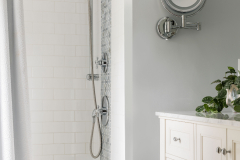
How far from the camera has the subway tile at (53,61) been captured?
106 inches

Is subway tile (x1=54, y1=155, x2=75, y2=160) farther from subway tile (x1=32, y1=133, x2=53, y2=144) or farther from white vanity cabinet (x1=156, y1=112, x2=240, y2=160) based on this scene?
white vanity cabinet (x1=156, y1=112, x2=240, y2=160)

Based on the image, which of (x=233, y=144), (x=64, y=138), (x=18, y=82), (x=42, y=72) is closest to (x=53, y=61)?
(x=42, y=72)

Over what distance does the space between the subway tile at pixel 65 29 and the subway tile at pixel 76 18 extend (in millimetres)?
50

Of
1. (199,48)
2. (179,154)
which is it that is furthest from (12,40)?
(199,48)

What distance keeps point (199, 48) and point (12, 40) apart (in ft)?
4.47

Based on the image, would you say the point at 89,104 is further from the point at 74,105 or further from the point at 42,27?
the point at 42,27

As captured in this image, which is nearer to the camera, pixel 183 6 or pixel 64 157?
pixel 183 6

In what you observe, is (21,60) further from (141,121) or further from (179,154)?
(141,121)

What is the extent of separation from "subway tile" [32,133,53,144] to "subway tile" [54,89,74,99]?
1.24 ft

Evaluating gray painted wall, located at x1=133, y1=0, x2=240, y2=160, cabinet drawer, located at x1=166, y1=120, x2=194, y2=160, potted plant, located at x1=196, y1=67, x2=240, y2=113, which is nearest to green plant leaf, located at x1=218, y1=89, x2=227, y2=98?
potted plant, located at x1=196, y1=67, x2=240, y2=113

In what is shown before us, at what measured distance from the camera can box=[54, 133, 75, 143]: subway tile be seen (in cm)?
270

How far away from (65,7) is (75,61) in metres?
0.55

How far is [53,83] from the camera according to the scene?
8.91 ft

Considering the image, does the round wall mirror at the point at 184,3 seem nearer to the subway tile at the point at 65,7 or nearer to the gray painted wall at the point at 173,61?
the gray painted wall at the point at 173,61
